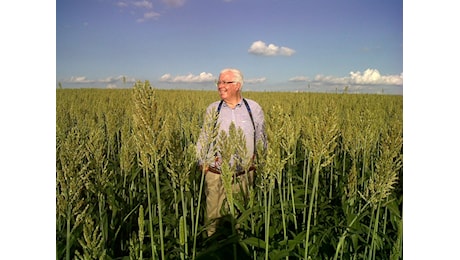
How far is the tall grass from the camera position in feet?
4.94

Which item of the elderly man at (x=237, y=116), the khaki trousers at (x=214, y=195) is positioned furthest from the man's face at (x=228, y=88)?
the khaki trousers at (x=214, y=195)

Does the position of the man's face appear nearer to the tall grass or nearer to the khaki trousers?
the tall grass

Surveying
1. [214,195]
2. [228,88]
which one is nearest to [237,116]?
[228,88]

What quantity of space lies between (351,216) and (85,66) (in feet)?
4.36

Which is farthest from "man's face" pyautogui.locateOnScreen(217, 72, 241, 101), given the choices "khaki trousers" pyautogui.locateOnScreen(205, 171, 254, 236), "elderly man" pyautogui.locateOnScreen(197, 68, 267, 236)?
"khaki trousers" pyautogui.locateOnScreen(205, 171, 254, 236)

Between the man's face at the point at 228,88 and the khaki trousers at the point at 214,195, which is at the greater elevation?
the man's face at the point at 228,88

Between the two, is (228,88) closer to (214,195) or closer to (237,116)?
(237,116)

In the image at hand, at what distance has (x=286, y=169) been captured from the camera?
215cm

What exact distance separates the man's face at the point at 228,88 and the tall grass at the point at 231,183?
0.05 metres

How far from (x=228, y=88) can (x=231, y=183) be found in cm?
48

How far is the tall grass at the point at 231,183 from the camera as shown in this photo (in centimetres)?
151

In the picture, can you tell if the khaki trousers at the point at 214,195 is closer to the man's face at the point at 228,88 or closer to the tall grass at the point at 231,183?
the tall grass at the point at 231,183

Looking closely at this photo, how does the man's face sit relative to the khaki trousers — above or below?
above

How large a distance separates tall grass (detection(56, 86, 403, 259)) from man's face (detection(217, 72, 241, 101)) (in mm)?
53
